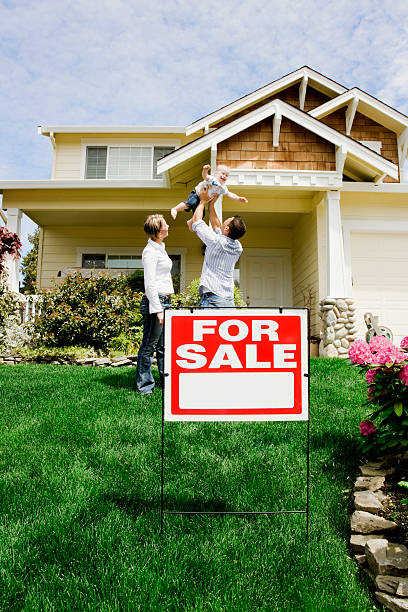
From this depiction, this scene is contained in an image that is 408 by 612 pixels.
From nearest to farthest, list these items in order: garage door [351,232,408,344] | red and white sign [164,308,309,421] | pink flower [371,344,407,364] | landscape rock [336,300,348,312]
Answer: red and white sign [164,308,309,421] → pink flower [371,344,407,364] → landscape rock [336,300,348,312] → garage door [351,232,408,344]

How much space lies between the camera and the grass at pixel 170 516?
6.32 feet

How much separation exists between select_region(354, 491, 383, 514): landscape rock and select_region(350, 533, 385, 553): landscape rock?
0.57 feet

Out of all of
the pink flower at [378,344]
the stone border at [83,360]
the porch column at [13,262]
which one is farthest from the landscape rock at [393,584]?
the porch column at [13,262]

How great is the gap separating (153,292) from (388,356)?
98.3 inches

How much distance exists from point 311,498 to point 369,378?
0.87 meters

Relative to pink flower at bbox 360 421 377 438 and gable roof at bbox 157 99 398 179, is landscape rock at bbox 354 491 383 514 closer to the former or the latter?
pink flower at bbox 360 421 377 438

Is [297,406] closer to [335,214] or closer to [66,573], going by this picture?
[66,573]

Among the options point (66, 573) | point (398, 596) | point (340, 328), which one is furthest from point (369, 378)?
point (340, 328)

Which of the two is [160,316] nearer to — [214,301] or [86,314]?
[214,301]

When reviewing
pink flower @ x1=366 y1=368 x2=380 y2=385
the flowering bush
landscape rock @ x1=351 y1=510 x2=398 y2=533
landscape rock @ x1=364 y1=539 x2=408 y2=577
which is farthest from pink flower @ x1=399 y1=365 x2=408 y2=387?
landscape rock @ x1=364 y1=539 x2=408 y2=577

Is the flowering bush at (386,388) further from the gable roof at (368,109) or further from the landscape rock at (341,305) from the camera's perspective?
the gable roof at (368,109)

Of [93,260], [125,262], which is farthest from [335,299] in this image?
[93,260]

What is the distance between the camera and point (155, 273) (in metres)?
4.93

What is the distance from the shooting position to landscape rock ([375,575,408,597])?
1861 mm
